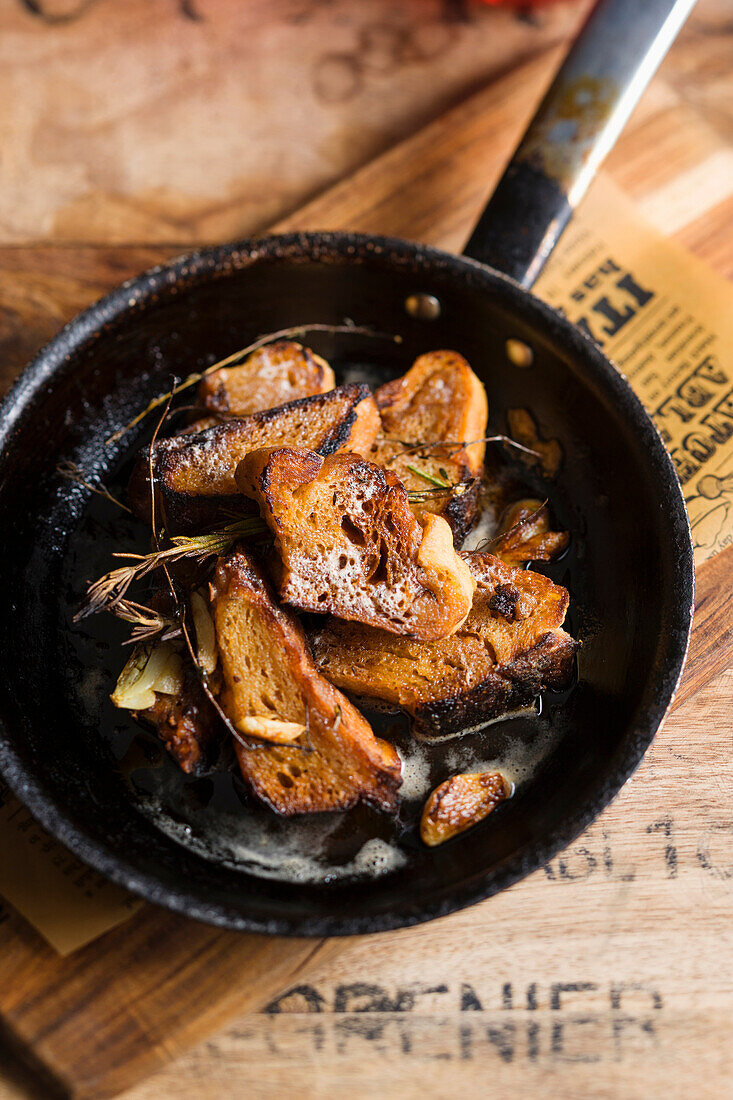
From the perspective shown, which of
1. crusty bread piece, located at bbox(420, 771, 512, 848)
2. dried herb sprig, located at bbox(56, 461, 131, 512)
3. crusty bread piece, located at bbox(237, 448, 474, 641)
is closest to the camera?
crusty bread piece, located at bbox(237, 448, 474, 641)

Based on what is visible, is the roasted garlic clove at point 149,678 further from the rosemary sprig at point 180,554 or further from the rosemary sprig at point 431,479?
the rosemary sprig at point 431,479

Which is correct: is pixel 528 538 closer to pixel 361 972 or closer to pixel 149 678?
pixel 149 678

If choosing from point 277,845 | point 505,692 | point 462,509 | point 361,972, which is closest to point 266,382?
point 462,509

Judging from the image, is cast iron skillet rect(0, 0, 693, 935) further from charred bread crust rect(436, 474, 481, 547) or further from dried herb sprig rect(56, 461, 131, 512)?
charred bread crust rect(436, 474, 481, 547)

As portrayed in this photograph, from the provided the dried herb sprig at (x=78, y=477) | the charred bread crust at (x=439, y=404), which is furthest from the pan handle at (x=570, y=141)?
the dried herb sprig at (x=78, y=477)

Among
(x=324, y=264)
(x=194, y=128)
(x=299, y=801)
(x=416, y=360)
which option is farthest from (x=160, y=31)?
(x=299, y=801)

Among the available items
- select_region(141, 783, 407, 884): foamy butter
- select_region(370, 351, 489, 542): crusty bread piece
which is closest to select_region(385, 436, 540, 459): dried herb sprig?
select_region(370, 351, 489, 542): crusty bread piece

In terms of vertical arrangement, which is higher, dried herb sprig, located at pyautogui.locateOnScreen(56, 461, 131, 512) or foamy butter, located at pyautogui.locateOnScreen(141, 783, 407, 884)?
dried herb sprig, located at pyautogui.locateOnScreen(56, 461, 131, 512)
